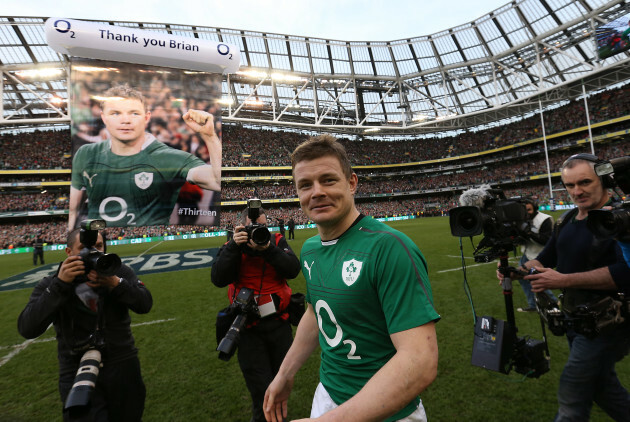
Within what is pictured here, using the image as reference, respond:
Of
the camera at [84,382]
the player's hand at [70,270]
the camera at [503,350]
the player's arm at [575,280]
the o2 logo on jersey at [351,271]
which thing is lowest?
the camera at [503,350]

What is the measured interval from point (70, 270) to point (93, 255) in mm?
163

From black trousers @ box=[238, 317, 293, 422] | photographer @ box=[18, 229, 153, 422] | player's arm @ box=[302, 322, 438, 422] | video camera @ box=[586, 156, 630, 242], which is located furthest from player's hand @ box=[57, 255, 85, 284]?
video camera @ box=[586, 156, 630, 242]

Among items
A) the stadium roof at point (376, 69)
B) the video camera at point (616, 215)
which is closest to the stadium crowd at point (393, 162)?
the stadium roof at point (376, 69)

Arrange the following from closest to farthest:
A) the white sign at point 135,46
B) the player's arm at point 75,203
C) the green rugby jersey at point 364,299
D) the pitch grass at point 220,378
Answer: the green rugby jersey at point 364,299 < the pitch grass at point 220,378 < the white sign at point 135,46 < the player's arm at point 75,203

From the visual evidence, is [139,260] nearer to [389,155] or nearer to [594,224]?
[594,224]

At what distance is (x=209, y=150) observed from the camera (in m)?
8.23

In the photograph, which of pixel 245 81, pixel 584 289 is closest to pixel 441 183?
pixel 245 81

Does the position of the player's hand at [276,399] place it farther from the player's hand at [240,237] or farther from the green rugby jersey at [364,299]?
the player's hand at [240,237]

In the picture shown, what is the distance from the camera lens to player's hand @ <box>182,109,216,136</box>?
26.3ft

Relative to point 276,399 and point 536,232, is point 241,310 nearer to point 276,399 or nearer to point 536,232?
point 276,399

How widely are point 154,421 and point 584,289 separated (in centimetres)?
394

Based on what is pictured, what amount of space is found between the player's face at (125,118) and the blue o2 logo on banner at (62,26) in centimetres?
161

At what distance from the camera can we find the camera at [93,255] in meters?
1.88

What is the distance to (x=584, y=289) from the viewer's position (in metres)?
2.03
